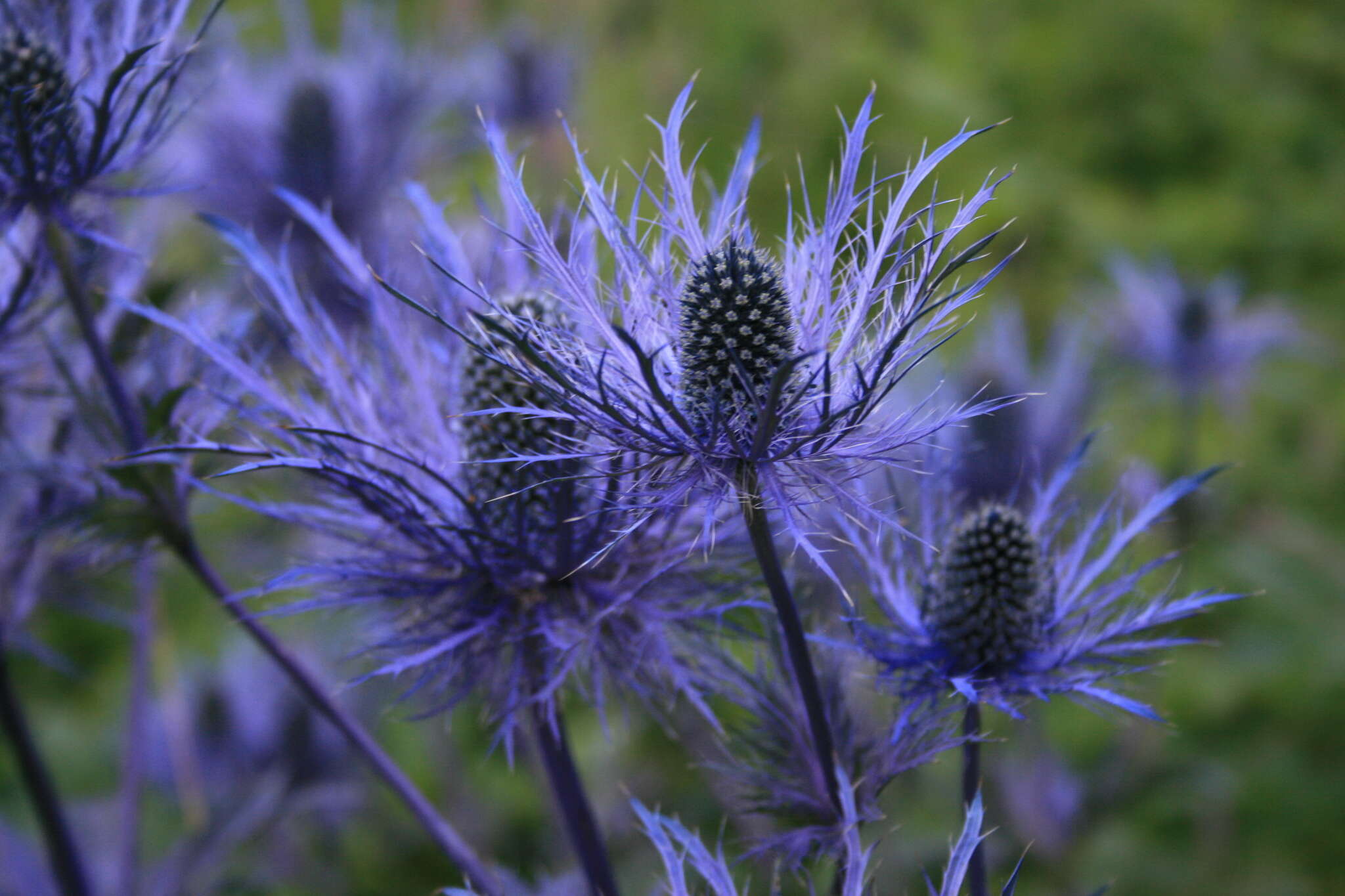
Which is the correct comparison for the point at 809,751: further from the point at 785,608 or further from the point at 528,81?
the point at 528,81

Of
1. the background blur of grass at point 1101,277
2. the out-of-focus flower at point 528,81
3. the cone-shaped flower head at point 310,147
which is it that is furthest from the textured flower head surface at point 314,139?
the out-of-focus flower at point 528,81

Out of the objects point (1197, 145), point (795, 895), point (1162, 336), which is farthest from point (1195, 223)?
point (795, 895)

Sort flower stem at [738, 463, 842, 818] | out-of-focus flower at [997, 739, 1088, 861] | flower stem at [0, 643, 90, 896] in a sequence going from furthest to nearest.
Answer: out-of-focus flower at [997, 739, 1088, 861], flower stem at [0, 643, 90, 896], flower stem at [738, 463, 842, 818]

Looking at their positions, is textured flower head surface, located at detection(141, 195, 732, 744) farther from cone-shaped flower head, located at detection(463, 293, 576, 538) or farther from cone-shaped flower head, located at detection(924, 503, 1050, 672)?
Answer: cone-shaped flower head, located at detection(924, 503, 1050, 672)

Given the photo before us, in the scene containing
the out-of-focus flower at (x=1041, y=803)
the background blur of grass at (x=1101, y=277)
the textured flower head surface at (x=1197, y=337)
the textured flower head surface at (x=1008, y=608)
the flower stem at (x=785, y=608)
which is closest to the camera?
the flower stem at (x=785, y=608)

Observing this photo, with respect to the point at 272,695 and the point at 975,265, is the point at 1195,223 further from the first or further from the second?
the point at 272,695

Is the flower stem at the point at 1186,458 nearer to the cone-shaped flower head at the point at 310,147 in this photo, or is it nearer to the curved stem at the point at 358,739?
the curved stem at the point at 358,739

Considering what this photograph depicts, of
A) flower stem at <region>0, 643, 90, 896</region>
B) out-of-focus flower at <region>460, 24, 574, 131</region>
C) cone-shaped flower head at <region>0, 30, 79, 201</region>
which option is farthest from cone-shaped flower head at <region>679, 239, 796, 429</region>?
out-of-focus flower at <region>460, 24, 574, 131</region>
